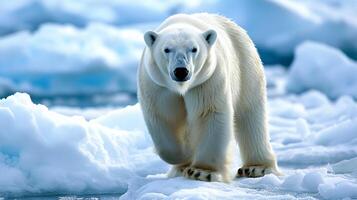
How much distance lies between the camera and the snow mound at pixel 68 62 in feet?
42.1

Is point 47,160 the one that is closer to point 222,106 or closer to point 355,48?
point 222,106

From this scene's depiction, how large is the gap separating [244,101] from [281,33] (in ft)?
34.6

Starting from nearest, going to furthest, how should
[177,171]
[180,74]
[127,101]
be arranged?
1. [180,74]
2. [177,171]
3. [127,101]

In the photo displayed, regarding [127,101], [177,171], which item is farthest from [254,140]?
[127,101]

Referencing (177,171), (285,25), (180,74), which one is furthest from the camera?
(285,25)

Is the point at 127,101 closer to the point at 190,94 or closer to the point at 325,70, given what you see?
the point at 325,70

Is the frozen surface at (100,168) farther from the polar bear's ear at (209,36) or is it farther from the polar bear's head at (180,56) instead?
the polar bear's ear at (209,36)

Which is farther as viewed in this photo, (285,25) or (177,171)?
(285,25)

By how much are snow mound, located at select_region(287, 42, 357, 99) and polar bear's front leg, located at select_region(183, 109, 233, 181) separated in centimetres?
767

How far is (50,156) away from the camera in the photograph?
441cm

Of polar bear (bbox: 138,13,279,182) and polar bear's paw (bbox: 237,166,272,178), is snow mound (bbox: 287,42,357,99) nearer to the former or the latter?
polar bear's paw (bbox: 237,166,272,178)

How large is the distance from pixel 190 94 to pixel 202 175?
42cm

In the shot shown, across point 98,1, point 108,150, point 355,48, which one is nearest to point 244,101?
point 108,150

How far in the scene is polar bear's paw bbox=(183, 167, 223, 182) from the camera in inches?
160
